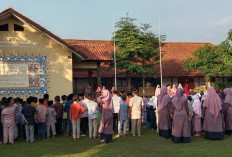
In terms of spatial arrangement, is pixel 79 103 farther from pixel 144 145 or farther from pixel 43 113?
pixel 144 145

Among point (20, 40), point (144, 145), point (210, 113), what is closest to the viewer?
point (144, 145)

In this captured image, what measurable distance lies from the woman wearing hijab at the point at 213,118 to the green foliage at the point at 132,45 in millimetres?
13298

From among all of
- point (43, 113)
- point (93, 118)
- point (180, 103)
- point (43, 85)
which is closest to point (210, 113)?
point (180, 103)

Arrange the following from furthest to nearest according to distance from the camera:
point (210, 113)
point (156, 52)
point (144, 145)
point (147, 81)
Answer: point (147, 81) → point (156, 52) → point (210, 113) → point (144, 145)

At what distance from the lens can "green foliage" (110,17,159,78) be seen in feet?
73.2

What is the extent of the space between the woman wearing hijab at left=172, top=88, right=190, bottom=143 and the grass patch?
26cm

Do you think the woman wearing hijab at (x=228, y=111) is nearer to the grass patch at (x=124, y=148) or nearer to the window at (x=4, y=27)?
the grass patch at (x=124, y=148)

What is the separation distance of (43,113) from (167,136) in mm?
4306

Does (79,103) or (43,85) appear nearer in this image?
(79,103)

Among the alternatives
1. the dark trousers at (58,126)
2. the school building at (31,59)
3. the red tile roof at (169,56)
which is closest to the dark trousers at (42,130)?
the dark trousers at (58,126)

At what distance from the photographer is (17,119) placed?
10.3 metres

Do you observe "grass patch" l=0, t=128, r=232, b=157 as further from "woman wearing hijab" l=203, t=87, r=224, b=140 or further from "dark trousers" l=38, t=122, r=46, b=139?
"dark trousers" l=38, t=122, r=46, b=139

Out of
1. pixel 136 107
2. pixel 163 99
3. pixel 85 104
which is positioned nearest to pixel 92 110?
pixel 85 104

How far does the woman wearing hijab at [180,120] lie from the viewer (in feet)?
29.1
